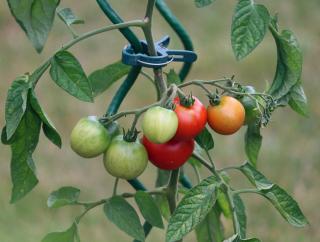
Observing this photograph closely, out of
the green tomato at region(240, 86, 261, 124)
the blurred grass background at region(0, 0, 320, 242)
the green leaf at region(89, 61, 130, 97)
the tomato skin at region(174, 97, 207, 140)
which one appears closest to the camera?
the tomato skin at region(174, 97, 207, 140)

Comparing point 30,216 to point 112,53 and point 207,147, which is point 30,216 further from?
point 207,147

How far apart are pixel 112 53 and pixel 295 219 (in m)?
2.27

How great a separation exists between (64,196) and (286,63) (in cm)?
39

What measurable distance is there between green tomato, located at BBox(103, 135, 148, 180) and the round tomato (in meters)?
0.11

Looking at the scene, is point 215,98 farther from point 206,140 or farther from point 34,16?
point 34,16

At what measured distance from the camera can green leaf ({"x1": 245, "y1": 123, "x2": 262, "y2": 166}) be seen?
1129mm

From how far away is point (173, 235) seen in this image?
→ 0.96m

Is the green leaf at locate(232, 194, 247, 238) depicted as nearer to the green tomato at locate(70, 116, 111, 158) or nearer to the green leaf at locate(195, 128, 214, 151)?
the green leaf at locate(195, 128, 214, 151)

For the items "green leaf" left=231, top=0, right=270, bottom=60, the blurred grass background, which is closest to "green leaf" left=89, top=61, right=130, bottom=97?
"green leaf" left=231, top=0, right=270, bottom=60

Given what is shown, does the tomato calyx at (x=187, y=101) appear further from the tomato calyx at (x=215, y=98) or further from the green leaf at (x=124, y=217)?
the green leaf at (x=124, y=217)

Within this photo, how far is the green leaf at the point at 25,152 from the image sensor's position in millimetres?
972

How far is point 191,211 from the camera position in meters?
0.97

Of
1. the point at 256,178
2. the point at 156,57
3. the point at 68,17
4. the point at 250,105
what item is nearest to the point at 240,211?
the point at 256,178

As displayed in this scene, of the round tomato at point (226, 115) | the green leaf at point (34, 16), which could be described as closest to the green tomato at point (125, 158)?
the round tomato at point (226, 115)
